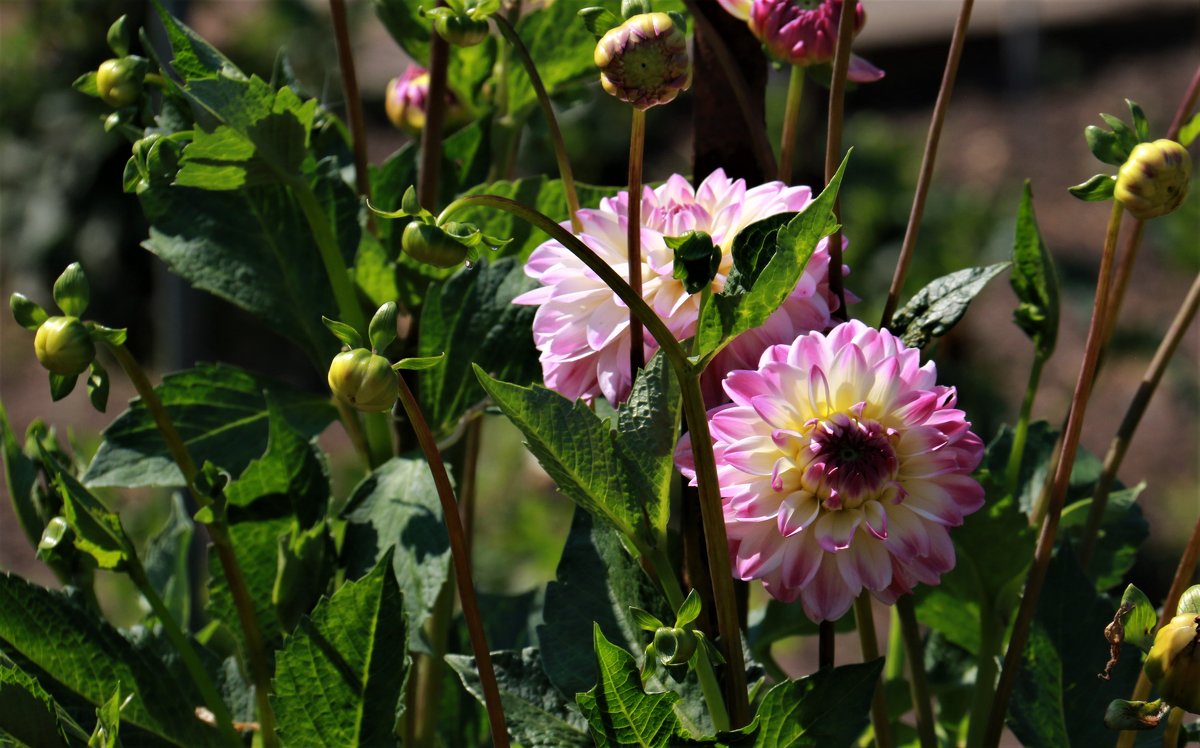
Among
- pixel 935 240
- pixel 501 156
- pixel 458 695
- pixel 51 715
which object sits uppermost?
pixel 501 156

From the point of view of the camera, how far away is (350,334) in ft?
1.12

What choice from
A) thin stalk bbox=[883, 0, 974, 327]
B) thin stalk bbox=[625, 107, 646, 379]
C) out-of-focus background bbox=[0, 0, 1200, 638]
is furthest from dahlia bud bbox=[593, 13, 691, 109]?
out-of-focus background bbox=[0, 0, 1200, 638]

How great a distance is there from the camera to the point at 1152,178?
365mm

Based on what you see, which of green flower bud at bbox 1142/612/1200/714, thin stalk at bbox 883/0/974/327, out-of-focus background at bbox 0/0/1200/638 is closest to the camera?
green flower bud at bbox 1142/612/1200/714

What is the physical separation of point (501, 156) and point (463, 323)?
12 centimetres

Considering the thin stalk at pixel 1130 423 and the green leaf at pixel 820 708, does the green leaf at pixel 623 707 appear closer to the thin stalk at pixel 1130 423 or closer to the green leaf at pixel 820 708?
the green leaf at pixel 820 708

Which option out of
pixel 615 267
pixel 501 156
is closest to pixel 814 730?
pixel 615 267

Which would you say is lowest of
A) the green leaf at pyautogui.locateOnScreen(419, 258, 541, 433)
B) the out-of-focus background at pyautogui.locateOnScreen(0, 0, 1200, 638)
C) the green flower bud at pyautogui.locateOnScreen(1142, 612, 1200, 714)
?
the out-of-focus background at pyautogui.locateOnScreen(0, 0, 1200, 638)

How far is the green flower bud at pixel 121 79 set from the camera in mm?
464

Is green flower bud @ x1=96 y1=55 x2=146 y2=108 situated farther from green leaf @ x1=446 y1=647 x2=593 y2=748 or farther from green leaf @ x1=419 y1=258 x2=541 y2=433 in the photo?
green leaf @ x1=446 y1=647 x2=593 y2=748

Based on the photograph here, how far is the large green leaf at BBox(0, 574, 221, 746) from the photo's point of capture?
0.44 m

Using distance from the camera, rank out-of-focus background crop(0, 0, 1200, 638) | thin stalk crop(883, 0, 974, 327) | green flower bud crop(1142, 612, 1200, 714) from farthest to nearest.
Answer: out-of-focus background crop(0, 0, 1200, 638) → thin stalk crop(883, 0, 974, 327) → green flower bud crop(1142, 612, 1200, 714)

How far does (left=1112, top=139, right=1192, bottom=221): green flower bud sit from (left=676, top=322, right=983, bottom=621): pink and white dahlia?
0.24ft

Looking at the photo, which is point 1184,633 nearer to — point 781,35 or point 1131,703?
point 1131,703
